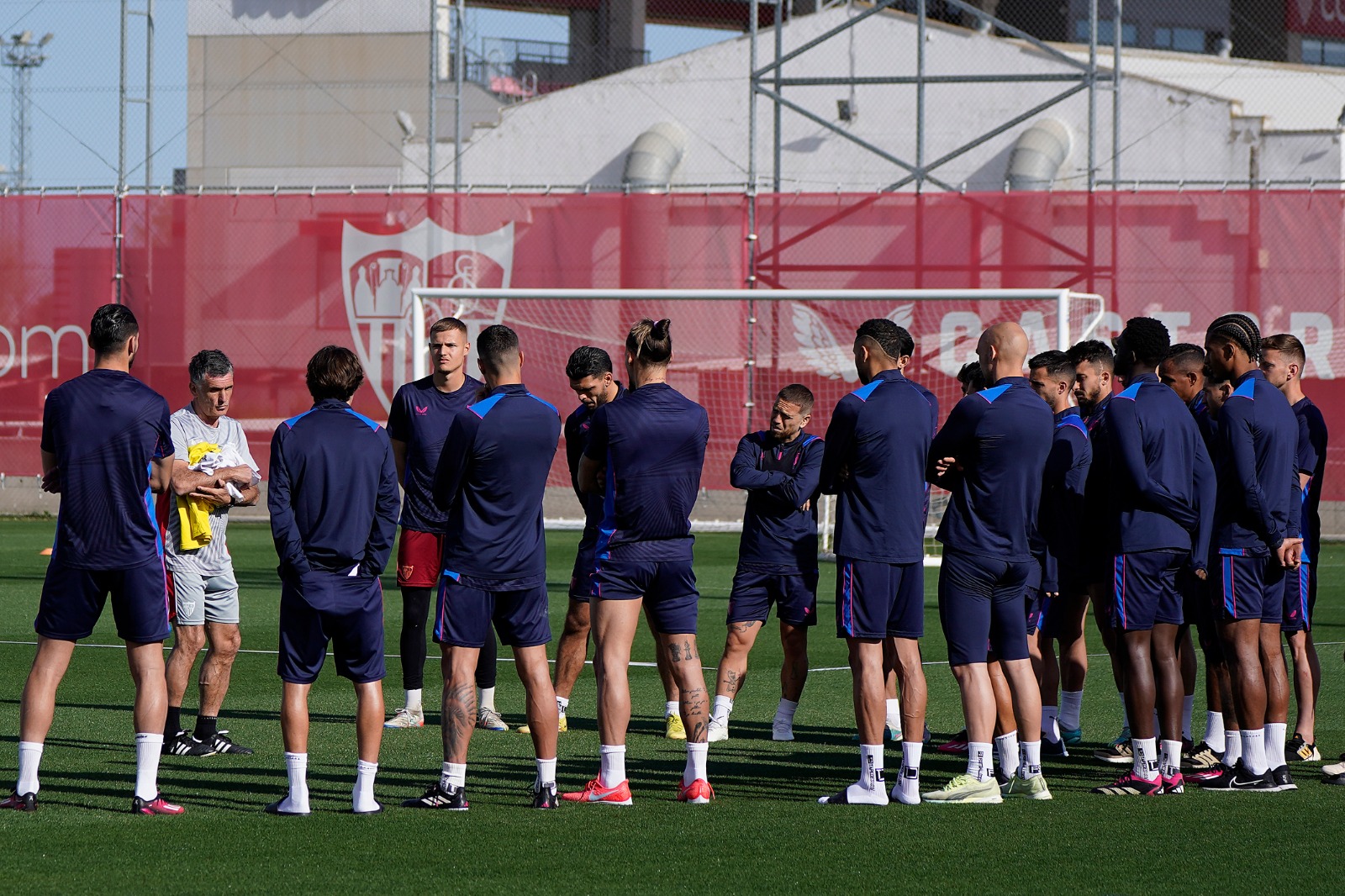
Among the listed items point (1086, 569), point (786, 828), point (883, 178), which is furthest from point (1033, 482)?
point (883, 178)

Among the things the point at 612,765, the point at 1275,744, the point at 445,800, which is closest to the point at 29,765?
the point at 445,800

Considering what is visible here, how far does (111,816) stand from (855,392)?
11.1 feet

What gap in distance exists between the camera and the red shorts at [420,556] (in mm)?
8758

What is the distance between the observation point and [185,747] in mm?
8219

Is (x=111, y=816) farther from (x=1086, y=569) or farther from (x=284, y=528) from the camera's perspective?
(x=1086, y=569)

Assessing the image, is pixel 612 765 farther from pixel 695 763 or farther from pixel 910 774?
pixel 910 774

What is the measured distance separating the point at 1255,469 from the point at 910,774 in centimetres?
196

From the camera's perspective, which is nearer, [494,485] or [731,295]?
[494,485]

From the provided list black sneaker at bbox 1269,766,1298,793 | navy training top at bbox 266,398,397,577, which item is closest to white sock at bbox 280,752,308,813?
navy training top at bbox 266,398,397,577

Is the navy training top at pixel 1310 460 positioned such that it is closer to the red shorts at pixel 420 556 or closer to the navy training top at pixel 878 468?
the navy training top at pixel 878 468

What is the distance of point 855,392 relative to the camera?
716 cm

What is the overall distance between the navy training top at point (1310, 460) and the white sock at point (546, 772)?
359cm

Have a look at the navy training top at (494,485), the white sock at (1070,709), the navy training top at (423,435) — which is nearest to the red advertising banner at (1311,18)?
the white sock at (1070,709)

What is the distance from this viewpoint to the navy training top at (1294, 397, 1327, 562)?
8125 mm
